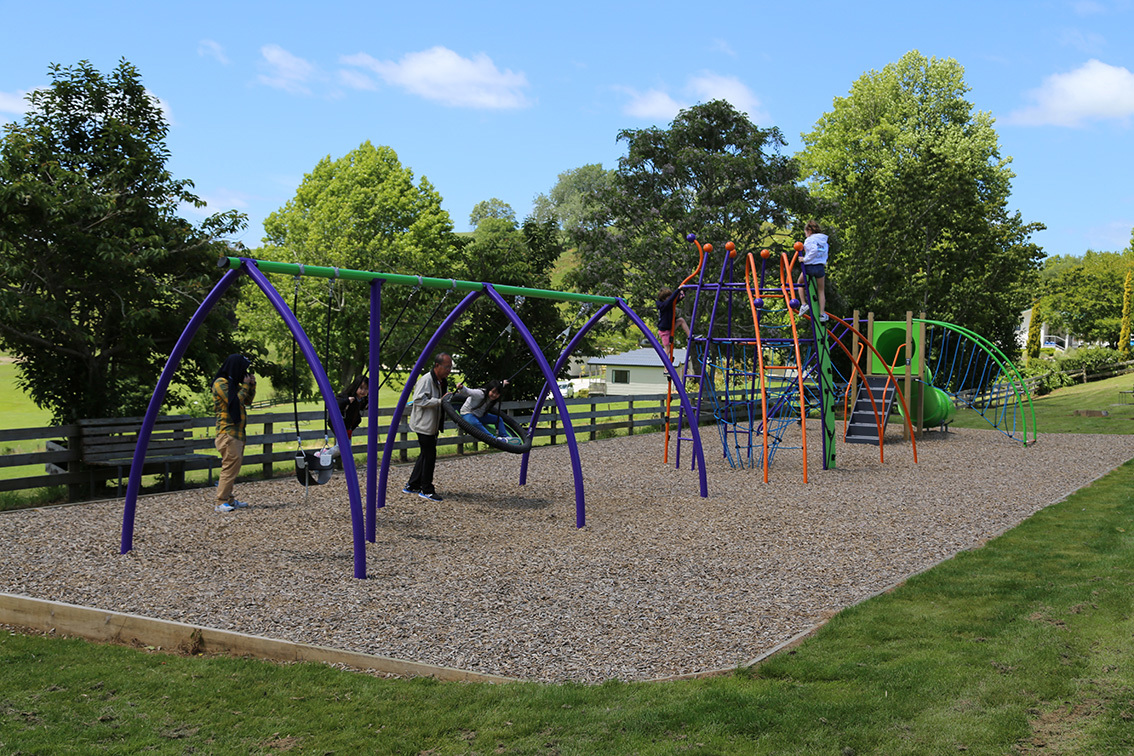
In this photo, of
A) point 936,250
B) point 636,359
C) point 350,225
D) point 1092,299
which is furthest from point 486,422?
point 1092,299

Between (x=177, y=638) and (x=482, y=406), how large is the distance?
16.8 ft

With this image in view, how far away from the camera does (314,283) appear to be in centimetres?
3747

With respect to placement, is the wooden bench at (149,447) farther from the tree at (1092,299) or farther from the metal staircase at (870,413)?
the tree at (1092,299)

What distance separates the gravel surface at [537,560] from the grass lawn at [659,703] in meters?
0.41

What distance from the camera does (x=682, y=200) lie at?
24734mm

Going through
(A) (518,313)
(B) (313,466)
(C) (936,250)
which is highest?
(C) (936,250)

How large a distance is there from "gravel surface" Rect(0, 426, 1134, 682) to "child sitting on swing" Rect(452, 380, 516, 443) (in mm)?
911

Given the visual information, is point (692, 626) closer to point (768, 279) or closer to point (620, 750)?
point (620, 750)

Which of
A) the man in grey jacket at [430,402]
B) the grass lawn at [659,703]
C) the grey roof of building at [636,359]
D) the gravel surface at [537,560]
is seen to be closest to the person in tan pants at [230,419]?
the gravel surface at [537,560]

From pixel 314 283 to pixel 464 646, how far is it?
3408 cm

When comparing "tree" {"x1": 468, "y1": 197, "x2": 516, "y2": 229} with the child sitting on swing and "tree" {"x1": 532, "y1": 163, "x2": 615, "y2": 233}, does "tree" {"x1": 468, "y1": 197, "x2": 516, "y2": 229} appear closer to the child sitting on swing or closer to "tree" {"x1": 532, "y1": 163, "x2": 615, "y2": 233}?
"tree" {"x1": 532, "y1": 163, "x2": 615, "y2": 233}

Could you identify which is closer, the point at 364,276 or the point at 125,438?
the point at 364,276

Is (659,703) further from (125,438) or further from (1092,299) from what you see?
(1092,299)

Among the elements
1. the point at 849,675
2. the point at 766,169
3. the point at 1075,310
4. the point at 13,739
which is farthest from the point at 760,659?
the point at 1075,310
